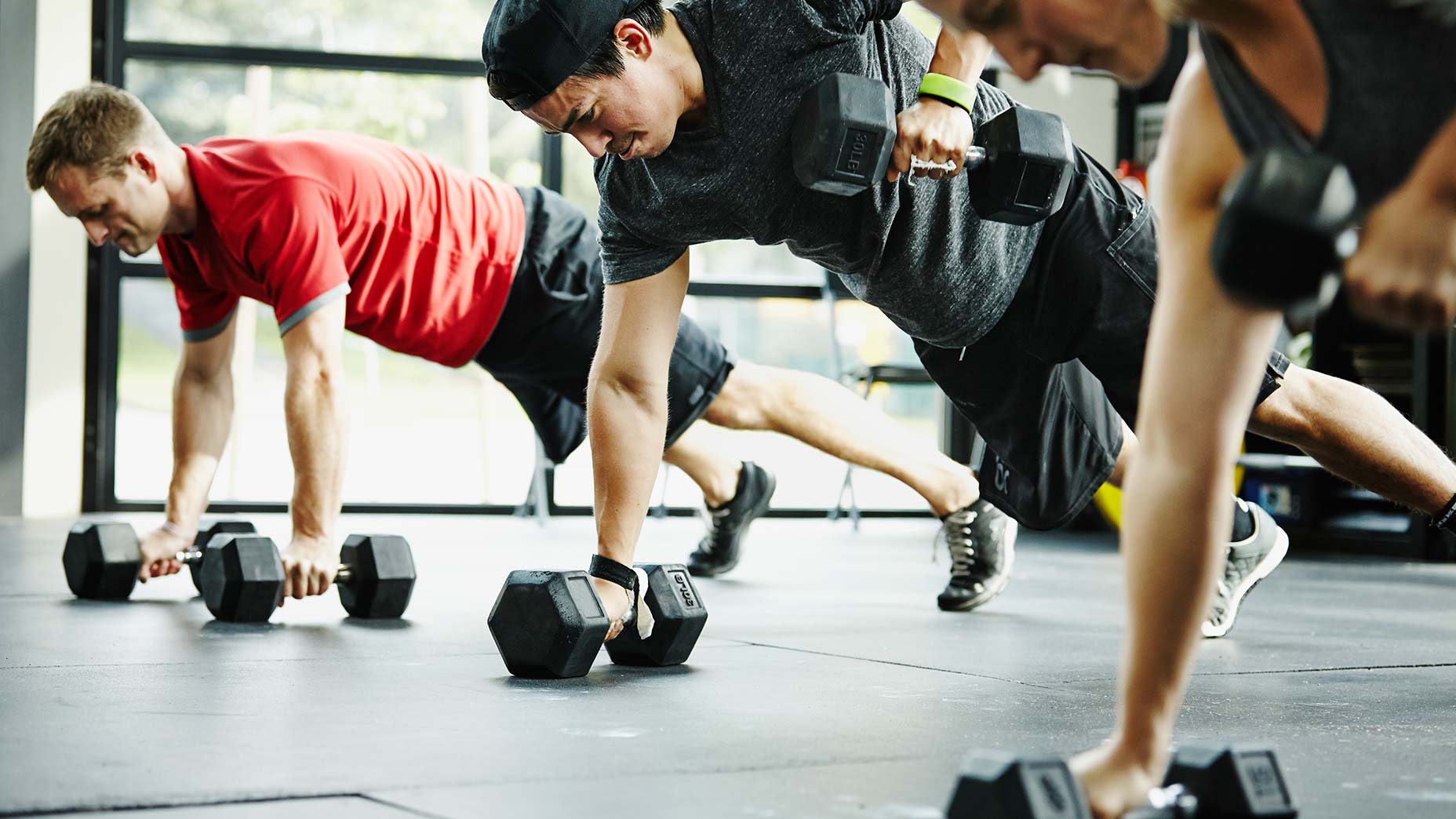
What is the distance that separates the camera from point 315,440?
2.43 m

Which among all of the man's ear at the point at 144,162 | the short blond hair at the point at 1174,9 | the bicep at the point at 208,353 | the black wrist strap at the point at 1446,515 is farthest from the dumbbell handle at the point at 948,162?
the bicep at the point at 208,353

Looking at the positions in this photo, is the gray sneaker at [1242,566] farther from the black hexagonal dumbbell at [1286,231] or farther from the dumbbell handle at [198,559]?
the black hexagonal dumbbell at [1286,231]

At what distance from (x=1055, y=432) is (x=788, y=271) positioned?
4.20 metres

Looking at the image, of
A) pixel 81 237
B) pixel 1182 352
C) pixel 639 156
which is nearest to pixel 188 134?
pixel 81 237

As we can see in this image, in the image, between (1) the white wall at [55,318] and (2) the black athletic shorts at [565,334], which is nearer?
(2) the black athletic shorts at [565,334]

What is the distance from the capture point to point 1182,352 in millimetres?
1003

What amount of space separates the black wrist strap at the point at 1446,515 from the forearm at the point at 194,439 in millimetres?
2129

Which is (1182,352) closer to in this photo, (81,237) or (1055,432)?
(1055,432)

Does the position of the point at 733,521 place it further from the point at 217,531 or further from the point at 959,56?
the point at 959,56

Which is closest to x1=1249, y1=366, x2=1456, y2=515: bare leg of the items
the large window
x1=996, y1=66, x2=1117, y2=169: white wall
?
the large window

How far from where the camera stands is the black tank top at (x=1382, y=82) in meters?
0.88

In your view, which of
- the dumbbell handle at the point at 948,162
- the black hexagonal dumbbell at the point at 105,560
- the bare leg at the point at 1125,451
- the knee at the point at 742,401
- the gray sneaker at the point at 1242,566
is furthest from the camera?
the knee at the point at 742,401

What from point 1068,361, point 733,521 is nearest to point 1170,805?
point 1068,361

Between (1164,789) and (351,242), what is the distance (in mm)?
2056
